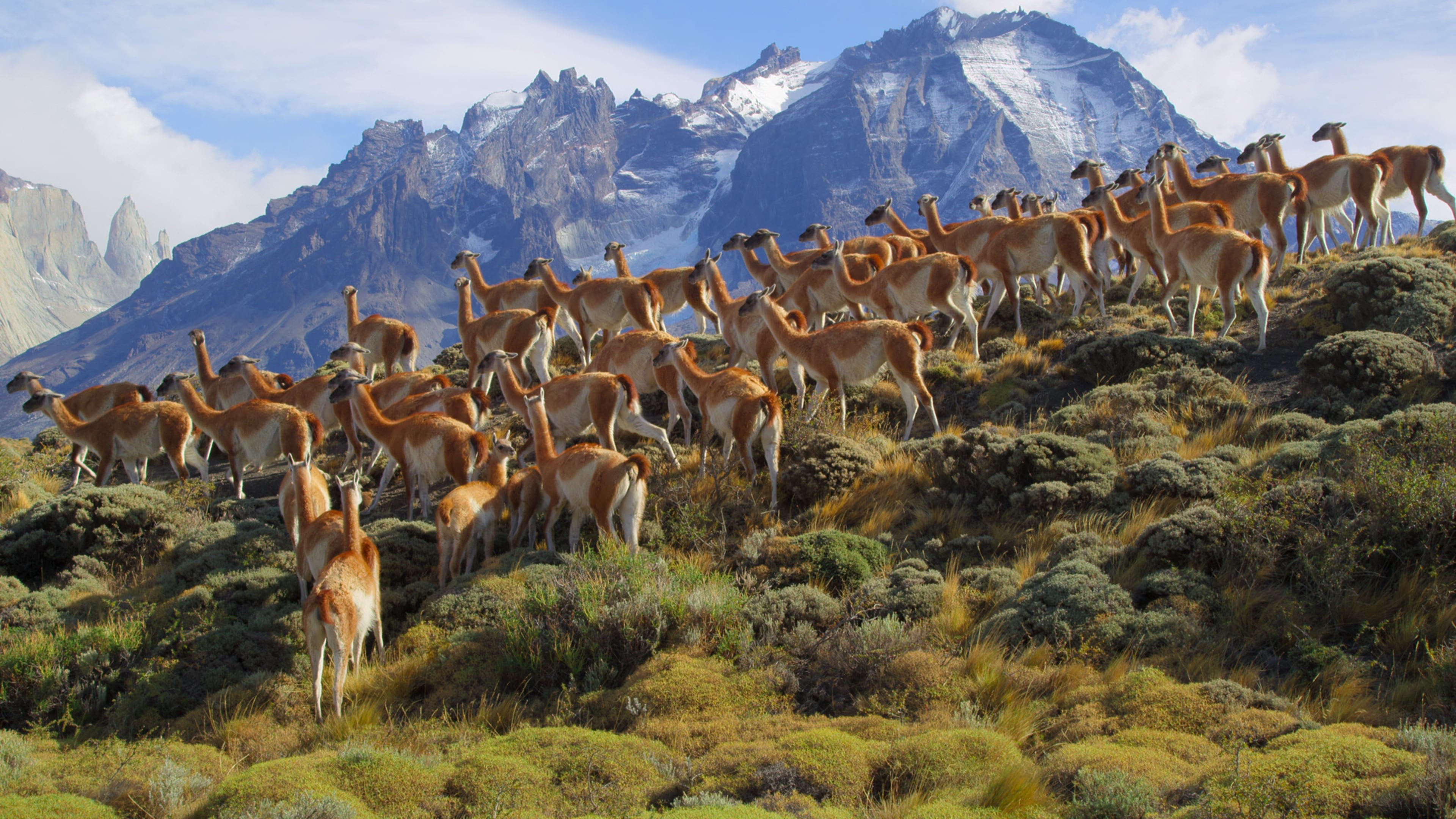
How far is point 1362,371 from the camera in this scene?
11.9 metres

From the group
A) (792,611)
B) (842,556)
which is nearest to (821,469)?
(842,556)

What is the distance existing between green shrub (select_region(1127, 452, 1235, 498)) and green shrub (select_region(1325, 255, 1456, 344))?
6.53m

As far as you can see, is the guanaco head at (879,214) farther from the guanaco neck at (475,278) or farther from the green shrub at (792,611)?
the green shrub at (792,611)

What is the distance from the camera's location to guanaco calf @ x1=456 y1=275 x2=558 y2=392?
51.2 ft

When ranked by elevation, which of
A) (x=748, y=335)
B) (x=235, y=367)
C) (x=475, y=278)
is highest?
(x=475, y=278)

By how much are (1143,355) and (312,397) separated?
13765 mm

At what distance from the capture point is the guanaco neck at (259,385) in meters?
15.0

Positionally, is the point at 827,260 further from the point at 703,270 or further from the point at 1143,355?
the point at 1143,355

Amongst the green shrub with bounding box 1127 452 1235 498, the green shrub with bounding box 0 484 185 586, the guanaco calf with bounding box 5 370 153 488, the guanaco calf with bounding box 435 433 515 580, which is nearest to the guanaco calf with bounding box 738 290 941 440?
the green shrub with bounding box 1127 452 1235 498

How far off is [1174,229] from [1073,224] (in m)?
2.07

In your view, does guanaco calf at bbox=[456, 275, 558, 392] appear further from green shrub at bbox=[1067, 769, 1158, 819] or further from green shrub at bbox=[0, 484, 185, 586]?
green shrub at bbox=[1067, 769, 1158, 819]

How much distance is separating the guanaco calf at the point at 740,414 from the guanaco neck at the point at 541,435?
2152 mm

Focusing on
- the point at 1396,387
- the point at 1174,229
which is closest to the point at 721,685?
the point at 1396,387

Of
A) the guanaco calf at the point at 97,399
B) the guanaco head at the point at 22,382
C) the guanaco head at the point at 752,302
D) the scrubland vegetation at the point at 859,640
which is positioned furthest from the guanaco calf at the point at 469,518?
the guanaco head at the point at 22,382
